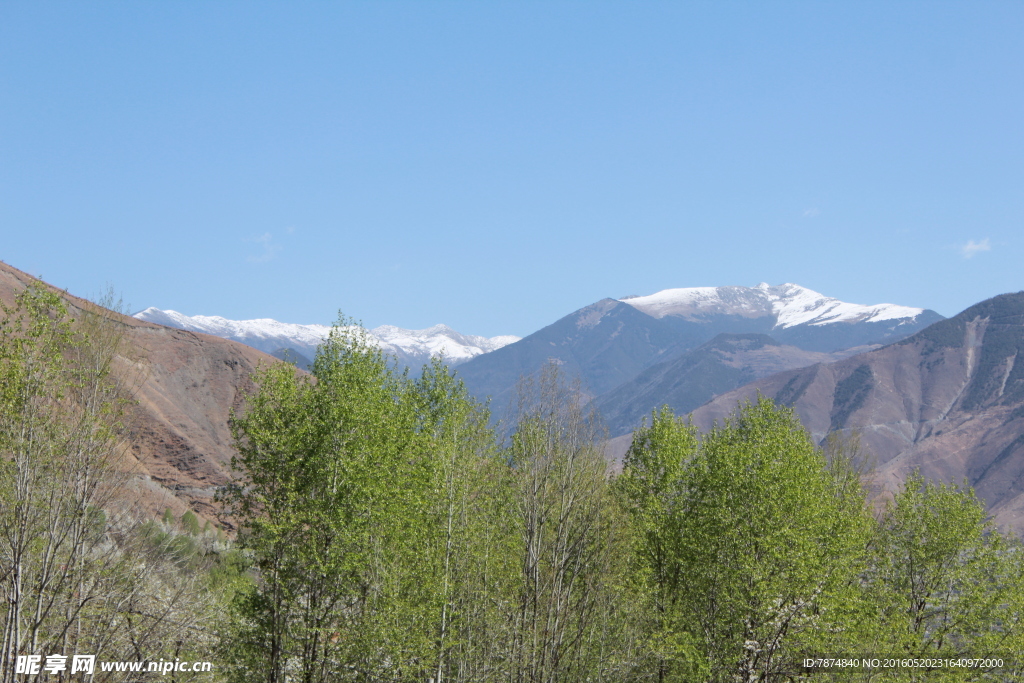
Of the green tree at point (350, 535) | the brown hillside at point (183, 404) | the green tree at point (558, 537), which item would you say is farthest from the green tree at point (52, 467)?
the brown hillside at point (183, 404)

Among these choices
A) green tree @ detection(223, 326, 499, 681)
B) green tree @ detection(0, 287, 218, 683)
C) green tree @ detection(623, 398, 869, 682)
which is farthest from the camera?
green tree @ detection(623, 398, 869, 682)


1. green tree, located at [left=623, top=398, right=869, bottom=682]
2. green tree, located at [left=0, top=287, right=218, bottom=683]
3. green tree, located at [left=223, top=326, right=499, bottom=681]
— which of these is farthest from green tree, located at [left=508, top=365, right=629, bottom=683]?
green tree, located at [left=0, top=287, right=218, bottom=683]

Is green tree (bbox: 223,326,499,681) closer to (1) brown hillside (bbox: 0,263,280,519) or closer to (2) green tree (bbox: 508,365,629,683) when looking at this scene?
(2) green tree (bbox: 508,365,629,683)

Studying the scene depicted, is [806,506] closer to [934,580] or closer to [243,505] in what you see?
[934,580]

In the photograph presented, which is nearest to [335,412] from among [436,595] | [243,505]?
[243,505]

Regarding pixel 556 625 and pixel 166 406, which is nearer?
pixel 556 625

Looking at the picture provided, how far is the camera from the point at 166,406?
426 ft

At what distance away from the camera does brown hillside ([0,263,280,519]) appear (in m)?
114

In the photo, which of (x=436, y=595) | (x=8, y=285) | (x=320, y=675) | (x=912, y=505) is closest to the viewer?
(x=436, y=595)

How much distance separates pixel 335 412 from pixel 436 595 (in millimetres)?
10326

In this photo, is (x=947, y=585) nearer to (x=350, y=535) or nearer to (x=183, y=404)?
(x=350, y=535)

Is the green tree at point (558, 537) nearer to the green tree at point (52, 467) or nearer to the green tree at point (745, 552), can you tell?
the green tree at point (745, 552)

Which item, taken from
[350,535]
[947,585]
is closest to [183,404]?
[350,535]

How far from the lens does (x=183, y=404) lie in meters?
136
